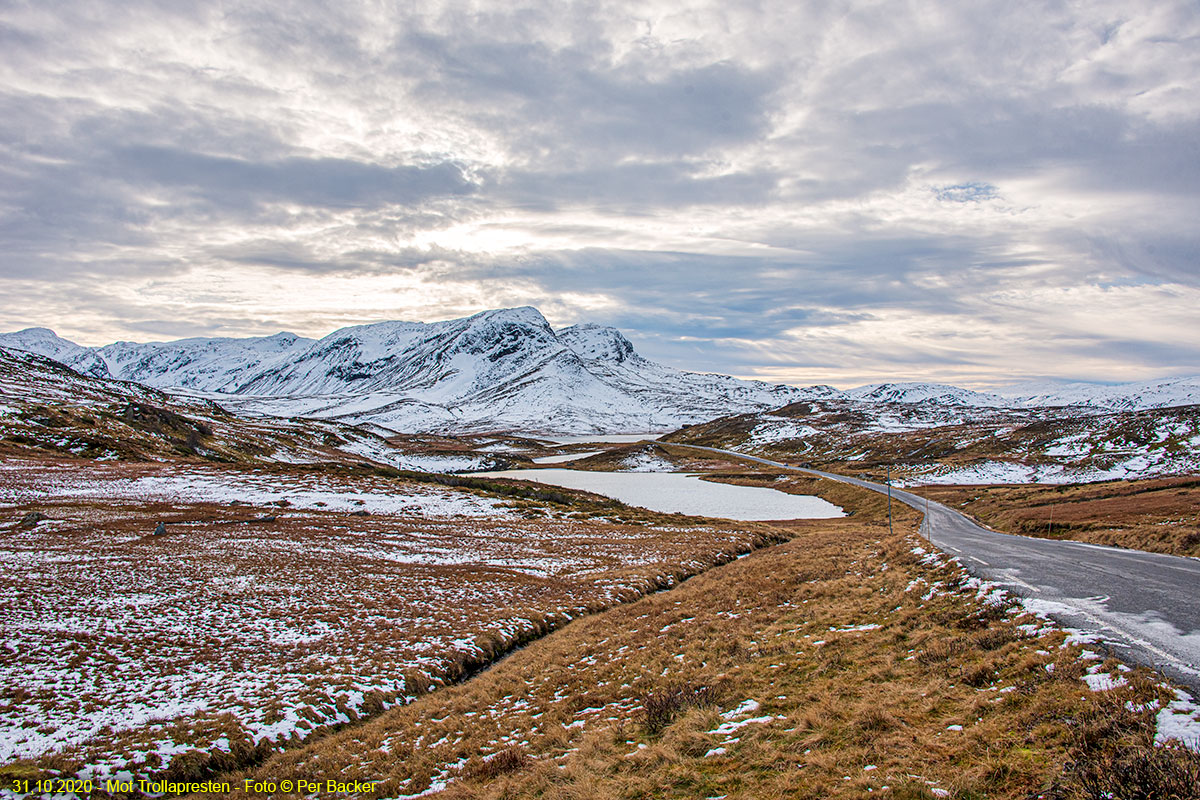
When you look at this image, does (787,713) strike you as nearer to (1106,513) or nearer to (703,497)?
(1106,513)

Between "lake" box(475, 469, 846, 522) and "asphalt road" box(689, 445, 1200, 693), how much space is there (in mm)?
47224

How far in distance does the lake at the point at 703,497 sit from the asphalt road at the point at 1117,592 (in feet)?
155

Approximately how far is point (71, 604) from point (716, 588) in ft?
89.4

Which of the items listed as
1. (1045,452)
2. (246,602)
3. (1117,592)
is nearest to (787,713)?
(1117,592)

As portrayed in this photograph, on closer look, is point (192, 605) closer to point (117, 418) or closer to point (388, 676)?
point (388, 676)

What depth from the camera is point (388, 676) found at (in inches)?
702

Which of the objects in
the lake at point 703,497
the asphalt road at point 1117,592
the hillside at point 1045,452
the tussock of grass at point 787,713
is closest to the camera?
the tussock of grass at point 787,713

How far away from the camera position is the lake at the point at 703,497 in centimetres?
7400

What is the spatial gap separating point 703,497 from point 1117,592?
75.9 meters

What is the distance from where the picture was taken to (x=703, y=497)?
89.3 meters

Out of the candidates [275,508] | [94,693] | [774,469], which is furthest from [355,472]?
[774,469]

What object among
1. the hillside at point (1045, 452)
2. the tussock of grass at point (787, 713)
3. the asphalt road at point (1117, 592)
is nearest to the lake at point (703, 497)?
the hillside at point (1045, 452)

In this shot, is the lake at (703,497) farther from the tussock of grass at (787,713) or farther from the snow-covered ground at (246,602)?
the tussock of grass at (787,713)

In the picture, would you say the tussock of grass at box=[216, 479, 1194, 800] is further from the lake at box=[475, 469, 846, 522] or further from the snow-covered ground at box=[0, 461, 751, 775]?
the lake at box=[475, 469, 846, 522]
